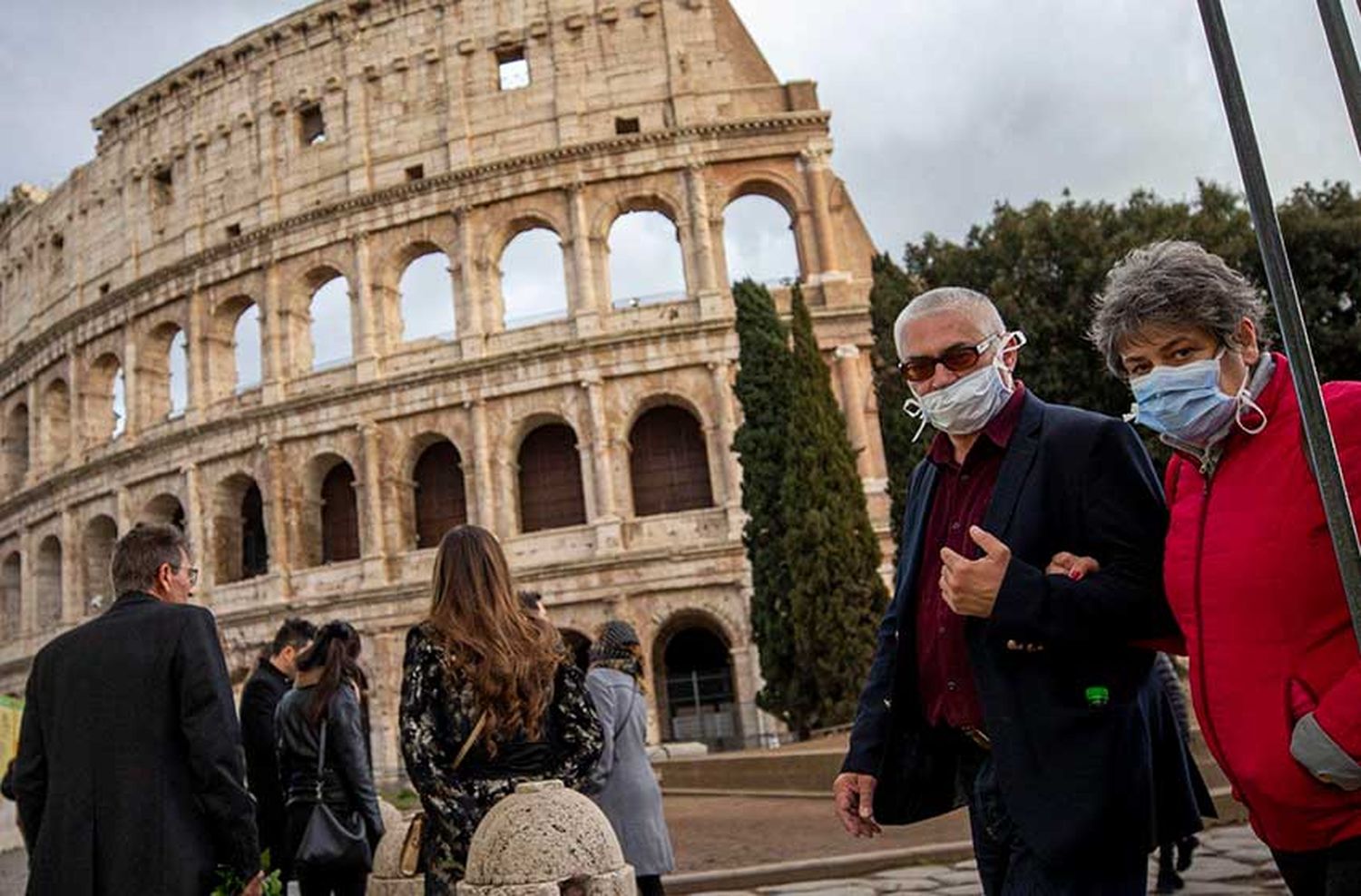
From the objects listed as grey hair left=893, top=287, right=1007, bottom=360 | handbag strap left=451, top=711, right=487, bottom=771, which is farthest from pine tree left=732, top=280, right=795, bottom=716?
grey hair left=893, top=287, right=1007, bottom=360

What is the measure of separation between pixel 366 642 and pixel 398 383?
17.6 feet

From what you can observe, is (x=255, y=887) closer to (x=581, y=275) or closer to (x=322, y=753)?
(x=322, y=753)

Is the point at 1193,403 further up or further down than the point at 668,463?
further down

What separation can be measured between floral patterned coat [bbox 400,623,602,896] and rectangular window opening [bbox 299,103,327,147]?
24142 mm

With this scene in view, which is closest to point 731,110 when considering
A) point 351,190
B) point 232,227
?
point 351,190

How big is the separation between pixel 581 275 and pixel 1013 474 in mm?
20184

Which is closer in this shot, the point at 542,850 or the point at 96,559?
the point at 542,850

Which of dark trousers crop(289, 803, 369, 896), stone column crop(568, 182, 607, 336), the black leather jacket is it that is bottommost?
Result: dark trousers crop(289, 803, 369, 896)

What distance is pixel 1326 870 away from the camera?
1986 millimetres

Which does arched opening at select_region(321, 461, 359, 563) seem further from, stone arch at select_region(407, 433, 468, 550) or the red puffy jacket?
the red puffy jacket

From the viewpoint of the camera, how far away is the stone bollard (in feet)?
11.4

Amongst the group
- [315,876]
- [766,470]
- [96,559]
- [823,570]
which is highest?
[96,559]

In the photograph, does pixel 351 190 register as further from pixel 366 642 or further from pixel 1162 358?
pixel 1162 358

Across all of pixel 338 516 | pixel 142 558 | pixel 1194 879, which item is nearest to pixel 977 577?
pixel 142 558
